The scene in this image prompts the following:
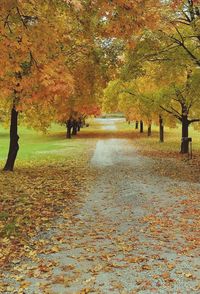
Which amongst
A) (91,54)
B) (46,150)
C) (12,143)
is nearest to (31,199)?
(91,54)

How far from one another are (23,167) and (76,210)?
404 inches

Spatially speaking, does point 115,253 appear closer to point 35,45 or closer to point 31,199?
point 35,45

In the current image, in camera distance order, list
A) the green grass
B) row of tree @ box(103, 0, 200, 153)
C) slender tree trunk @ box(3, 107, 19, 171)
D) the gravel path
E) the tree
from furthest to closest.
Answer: the green grass
slender tree trunk @ box(3, 107, 19, 171)
row of tree @ box(103, 0, 200, 153)
the tree
the gravel path

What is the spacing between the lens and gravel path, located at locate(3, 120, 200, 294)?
5805mm

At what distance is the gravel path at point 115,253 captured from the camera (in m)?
5.80

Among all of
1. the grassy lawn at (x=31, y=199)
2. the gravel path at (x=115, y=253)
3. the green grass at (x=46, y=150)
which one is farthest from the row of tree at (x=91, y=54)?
the green grass at (x=46, y=150)

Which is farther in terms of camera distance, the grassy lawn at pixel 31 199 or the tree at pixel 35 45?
the tree at pixel 35 45

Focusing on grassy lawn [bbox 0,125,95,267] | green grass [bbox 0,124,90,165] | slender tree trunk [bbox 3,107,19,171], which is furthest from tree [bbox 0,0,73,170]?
green grass [bbox 0,124,90,165]

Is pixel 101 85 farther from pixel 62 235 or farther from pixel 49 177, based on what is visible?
pixel 62 235

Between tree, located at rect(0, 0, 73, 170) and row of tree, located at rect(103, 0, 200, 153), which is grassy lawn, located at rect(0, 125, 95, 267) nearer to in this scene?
tree, located at rect(0, 0, 73, 170)

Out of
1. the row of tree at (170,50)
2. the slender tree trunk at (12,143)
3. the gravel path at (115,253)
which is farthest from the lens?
the slender tree trunk at (12,143)

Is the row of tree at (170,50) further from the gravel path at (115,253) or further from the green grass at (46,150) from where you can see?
the green grass at (46,150)

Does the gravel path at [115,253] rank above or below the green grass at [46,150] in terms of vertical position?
above

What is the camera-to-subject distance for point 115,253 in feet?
23.4
